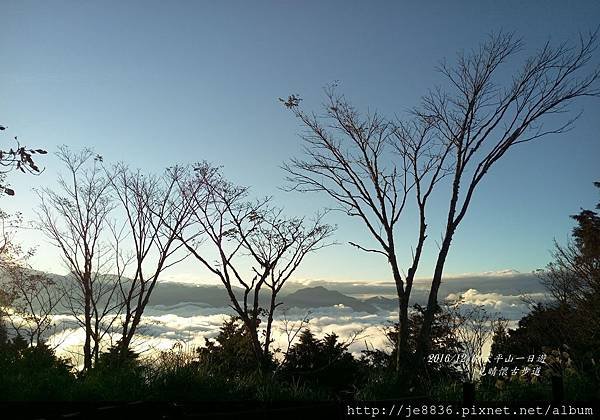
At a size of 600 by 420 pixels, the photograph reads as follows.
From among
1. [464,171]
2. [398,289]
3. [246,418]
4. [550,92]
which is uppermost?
[550,92]

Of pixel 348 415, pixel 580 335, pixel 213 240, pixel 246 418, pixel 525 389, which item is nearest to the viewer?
pixel 246 418

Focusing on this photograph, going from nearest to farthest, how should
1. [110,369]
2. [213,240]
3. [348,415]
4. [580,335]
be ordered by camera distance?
[348,415] < [110,369] < [580,335] < [213,240]

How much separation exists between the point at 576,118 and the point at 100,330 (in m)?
16.8

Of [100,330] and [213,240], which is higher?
[213,240]

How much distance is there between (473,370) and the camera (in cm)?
1212

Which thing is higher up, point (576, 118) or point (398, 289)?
point (576, 118)

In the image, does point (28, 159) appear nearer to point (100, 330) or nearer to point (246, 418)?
point (246, 418)

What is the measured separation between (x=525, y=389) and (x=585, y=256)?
1227cm

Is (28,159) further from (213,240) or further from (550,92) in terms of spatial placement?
(213,240)

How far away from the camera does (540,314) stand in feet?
67.2

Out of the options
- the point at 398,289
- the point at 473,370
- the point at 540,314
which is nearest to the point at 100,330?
the point at 398,289

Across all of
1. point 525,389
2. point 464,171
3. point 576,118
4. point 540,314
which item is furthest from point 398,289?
point 540,314

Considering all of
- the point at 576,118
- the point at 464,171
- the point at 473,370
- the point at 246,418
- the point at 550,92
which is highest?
the point at 550,92

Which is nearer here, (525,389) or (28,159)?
(28,159)
